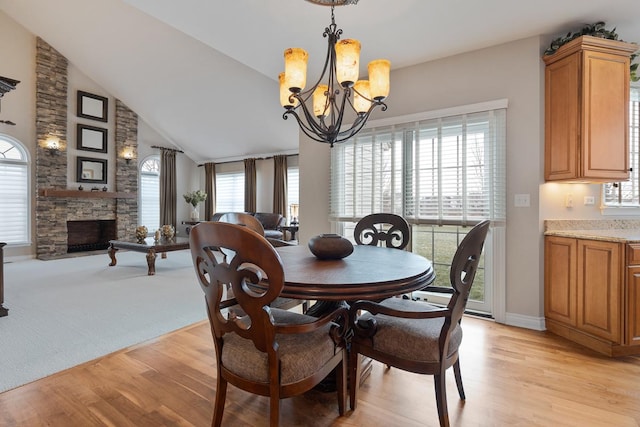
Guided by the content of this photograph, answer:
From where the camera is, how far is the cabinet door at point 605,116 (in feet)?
8.37

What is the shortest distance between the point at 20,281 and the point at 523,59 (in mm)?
6618

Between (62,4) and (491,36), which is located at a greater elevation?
(62,4)

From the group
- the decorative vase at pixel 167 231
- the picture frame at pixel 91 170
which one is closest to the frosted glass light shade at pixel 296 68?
the decorative vase at pixel 167 231

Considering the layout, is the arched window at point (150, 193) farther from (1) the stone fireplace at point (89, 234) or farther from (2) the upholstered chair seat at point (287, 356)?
(2) the upholstered chair seat at point (287, 356)

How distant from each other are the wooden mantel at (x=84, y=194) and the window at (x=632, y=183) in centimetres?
857

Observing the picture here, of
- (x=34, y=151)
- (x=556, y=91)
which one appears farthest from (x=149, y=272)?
(x=556, y=91)

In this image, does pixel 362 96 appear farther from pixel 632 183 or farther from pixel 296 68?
pixel 632 183

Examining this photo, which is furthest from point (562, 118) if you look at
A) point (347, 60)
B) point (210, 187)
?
point (210, 187)

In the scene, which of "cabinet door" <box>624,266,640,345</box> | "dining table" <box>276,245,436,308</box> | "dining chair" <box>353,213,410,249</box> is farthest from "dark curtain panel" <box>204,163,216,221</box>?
"cabinet door" <box>624,266,640,345</box>

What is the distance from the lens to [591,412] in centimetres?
164

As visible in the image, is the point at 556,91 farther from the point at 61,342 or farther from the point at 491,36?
the point at 61,342

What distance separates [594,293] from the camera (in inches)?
94.3

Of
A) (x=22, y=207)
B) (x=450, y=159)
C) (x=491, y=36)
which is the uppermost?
(x=491, y=36)

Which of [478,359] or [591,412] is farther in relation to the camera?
[478,359]
